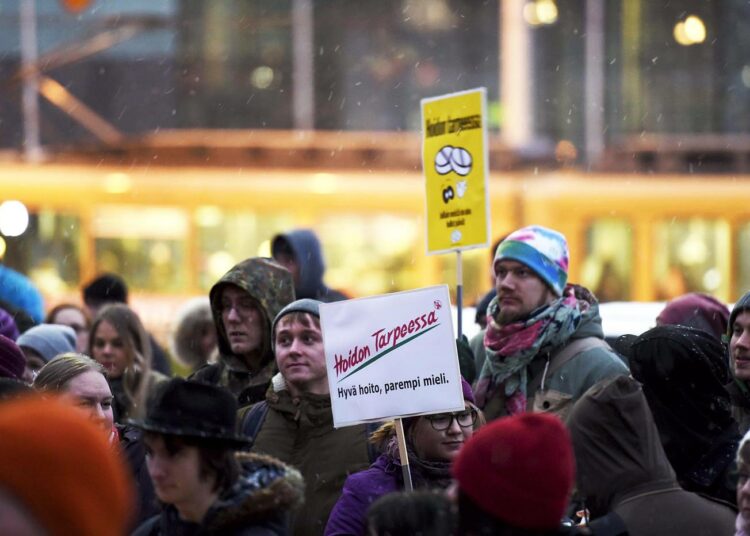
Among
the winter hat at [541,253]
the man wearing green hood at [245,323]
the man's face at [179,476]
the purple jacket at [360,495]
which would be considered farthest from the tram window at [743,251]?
the man's face at [179,476]

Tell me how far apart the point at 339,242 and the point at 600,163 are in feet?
11.4

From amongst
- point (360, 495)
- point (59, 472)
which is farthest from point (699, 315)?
point (59, 472)

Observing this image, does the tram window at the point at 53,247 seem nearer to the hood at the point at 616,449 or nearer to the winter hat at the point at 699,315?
the winter hat at the point at 699,315

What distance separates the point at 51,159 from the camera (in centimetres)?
1795

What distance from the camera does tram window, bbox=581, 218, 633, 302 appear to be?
17.2m

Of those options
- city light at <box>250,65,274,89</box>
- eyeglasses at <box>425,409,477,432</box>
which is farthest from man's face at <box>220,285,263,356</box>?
city light at <box>250,65,274,89</box>

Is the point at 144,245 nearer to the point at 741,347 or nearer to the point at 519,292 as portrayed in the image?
the point at 519,292

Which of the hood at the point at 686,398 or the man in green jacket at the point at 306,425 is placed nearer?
the hood at the point at 686,398

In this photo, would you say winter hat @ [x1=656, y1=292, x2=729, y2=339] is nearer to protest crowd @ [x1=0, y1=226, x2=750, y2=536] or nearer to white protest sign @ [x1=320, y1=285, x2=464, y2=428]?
protest crowd @ [x1=0, y1=226, x2=750, y2=536]

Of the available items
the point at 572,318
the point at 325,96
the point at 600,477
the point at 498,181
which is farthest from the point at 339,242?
the point at 600,477

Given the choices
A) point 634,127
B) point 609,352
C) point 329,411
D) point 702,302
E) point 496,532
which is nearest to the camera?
point 496,532

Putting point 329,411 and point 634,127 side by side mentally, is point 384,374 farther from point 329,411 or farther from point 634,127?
point 634,127

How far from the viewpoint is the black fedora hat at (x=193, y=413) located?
3662mm

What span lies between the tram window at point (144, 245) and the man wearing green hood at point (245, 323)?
36.8 feet
